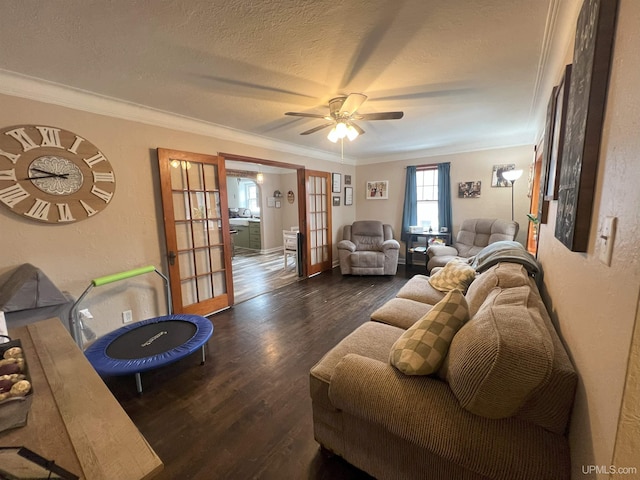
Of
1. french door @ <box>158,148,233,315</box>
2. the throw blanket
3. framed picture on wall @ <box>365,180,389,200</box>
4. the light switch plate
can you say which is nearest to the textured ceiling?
french door @ <box>158,148,233,315</box>

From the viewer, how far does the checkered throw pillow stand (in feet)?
3.82

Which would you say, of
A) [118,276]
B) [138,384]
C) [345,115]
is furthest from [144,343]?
[345,115]

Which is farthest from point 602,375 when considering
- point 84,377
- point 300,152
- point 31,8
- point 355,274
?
point 300,152

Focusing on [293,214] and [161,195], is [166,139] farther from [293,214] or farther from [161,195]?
[293,214]

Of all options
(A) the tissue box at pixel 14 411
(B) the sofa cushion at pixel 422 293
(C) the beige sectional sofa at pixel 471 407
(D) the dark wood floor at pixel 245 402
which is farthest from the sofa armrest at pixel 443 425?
(B) the sofa cushion at pixel 422 293

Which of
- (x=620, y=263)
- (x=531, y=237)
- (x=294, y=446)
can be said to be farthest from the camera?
(x=531, y=237)

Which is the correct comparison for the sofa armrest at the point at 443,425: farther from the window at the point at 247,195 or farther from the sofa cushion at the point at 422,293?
the window at the point at 247,195

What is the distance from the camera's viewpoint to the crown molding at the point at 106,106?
79.0 inches

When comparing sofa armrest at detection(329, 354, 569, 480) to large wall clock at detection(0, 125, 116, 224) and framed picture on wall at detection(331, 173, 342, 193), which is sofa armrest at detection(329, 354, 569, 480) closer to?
large wall clock at detection(0, 125, 116, 224)

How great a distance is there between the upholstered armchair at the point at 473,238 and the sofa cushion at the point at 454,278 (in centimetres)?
150

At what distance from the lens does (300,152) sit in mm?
4629

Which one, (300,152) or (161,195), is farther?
(300,152)

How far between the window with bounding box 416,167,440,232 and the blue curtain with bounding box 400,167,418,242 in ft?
0.37

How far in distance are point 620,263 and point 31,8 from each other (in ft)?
8.52
